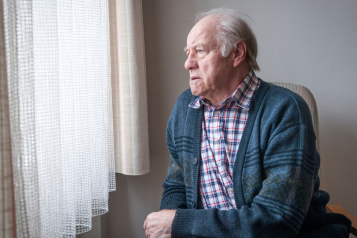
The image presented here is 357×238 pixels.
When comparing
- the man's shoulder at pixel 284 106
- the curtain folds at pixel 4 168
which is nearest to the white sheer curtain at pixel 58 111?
the curtain folds at pixel 4 168

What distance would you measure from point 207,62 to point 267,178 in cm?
51

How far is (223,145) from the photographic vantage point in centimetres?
112

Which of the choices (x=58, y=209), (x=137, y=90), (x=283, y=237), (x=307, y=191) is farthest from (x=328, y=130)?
(x=58, y=209)

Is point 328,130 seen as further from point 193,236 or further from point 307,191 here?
point 193,236

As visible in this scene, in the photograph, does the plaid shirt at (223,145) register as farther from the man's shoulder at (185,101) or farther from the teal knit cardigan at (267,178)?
the man's shoulder at (185,101)

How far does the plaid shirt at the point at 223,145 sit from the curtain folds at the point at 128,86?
44 cm

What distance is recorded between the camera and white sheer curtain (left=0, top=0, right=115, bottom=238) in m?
0.76

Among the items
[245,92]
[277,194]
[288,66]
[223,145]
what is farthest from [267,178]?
[288,66]

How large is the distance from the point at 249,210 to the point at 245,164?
6.7 inches

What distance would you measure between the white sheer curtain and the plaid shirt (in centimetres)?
48

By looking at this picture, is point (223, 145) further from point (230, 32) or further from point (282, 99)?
point (230, 32)

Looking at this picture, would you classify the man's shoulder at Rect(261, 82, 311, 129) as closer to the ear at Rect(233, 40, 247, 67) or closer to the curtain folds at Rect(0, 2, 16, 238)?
the ear at Rect(233, 40, 247, 67)

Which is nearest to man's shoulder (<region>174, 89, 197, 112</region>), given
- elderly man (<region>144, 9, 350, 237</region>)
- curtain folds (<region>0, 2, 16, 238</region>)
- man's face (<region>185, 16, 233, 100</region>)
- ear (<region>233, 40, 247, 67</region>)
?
elderly man (<region>144, 9, 350, 237</region>)

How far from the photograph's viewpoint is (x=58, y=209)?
949 mm
